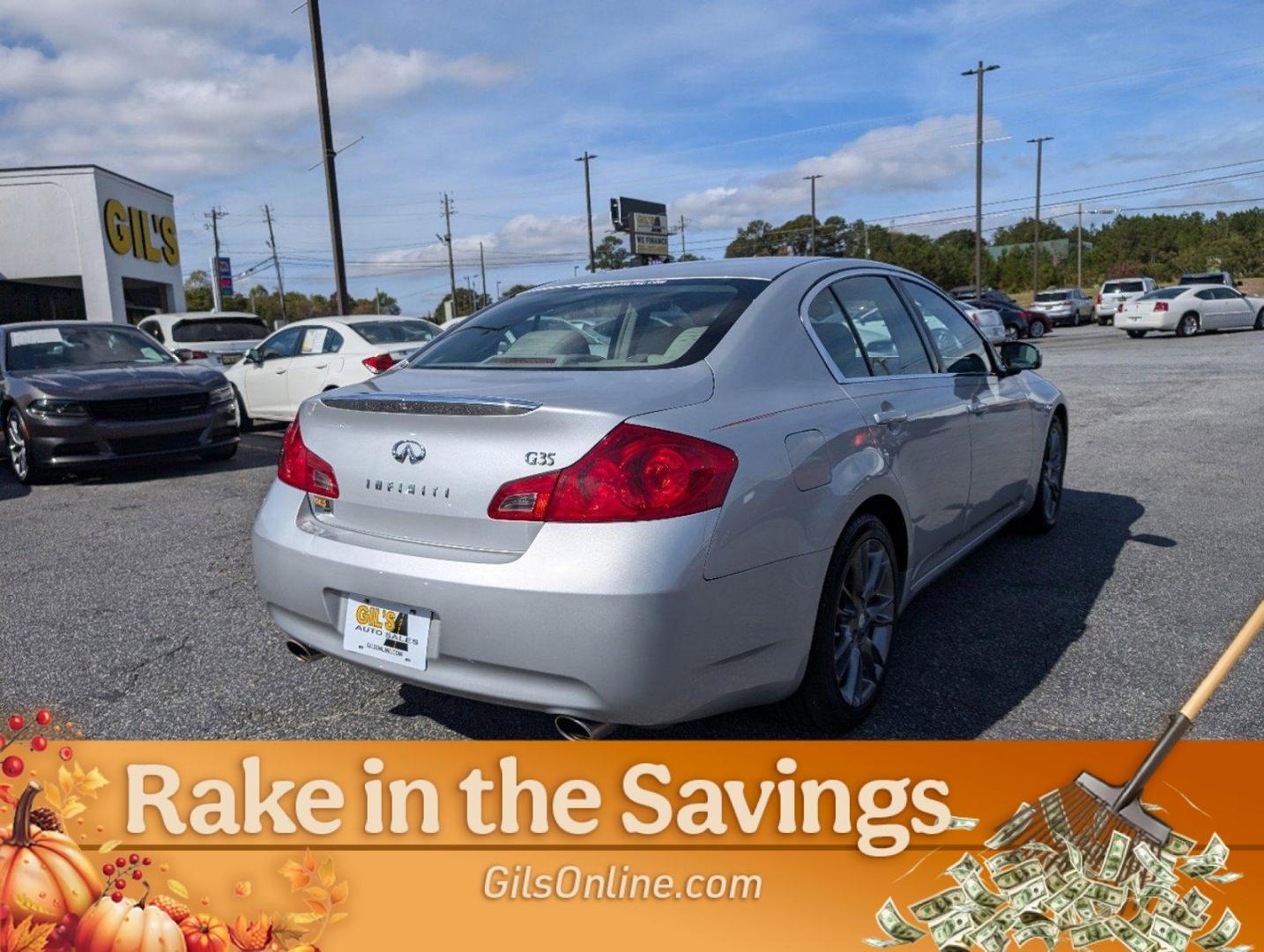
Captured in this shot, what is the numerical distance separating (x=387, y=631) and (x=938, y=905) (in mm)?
1508

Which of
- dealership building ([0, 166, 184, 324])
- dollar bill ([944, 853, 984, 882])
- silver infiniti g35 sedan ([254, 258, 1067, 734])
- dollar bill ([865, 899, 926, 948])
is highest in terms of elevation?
dealership building ([0, 166, 184, 324])

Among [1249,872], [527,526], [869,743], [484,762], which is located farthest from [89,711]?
[1249,872]

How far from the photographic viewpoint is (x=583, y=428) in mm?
2477

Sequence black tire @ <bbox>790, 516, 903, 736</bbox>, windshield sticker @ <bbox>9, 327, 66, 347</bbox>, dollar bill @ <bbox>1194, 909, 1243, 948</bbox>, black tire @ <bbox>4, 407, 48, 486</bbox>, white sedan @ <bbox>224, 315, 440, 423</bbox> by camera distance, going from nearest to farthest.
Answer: dollar bill @ <bbox>1194, 909, 1243, 948</bbox> → black tire @ <bbox>790, 516, 903, 736</bbox> → black tire @ <bbox>4, 407, 48, 486</bbox> → windshield sticker @ <bbox>9, 327, 66, 347</bbox> → white sedan @ <bbox>224, 315, 440, 423</bbox>

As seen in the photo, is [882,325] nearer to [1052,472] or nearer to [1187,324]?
[1052,472]

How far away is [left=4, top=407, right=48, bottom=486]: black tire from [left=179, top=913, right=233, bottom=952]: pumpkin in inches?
265

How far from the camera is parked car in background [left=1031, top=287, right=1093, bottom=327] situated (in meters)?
34.8

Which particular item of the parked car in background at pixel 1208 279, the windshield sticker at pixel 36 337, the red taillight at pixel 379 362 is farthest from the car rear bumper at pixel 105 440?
the parked car in background at pixel 1208 279

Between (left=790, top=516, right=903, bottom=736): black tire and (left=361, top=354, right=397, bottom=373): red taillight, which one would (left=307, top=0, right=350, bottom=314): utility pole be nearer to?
(left=361, top=354, right=397, bottom=373): red taillight

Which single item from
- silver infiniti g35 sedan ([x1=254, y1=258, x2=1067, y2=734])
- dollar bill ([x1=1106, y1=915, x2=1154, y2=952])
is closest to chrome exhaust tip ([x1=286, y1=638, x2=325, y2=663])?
silver infiniti g35 sedan ([x1=254, y1=258, x2=1067, y2=734])

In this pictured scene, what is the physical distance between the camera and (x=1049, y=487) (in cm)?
539

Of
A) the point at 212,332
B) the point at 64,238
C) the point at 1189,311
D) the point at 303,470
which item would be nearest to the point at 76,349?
the point at 212,332

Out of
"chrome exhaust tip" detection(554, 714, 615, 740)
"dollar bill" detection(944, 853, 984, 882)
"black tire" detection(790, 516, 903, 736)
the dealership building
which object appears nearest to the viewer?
"dollar bill" detection(944, 853, 984, 882)

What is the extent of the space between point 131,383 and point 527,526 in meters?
6.93
